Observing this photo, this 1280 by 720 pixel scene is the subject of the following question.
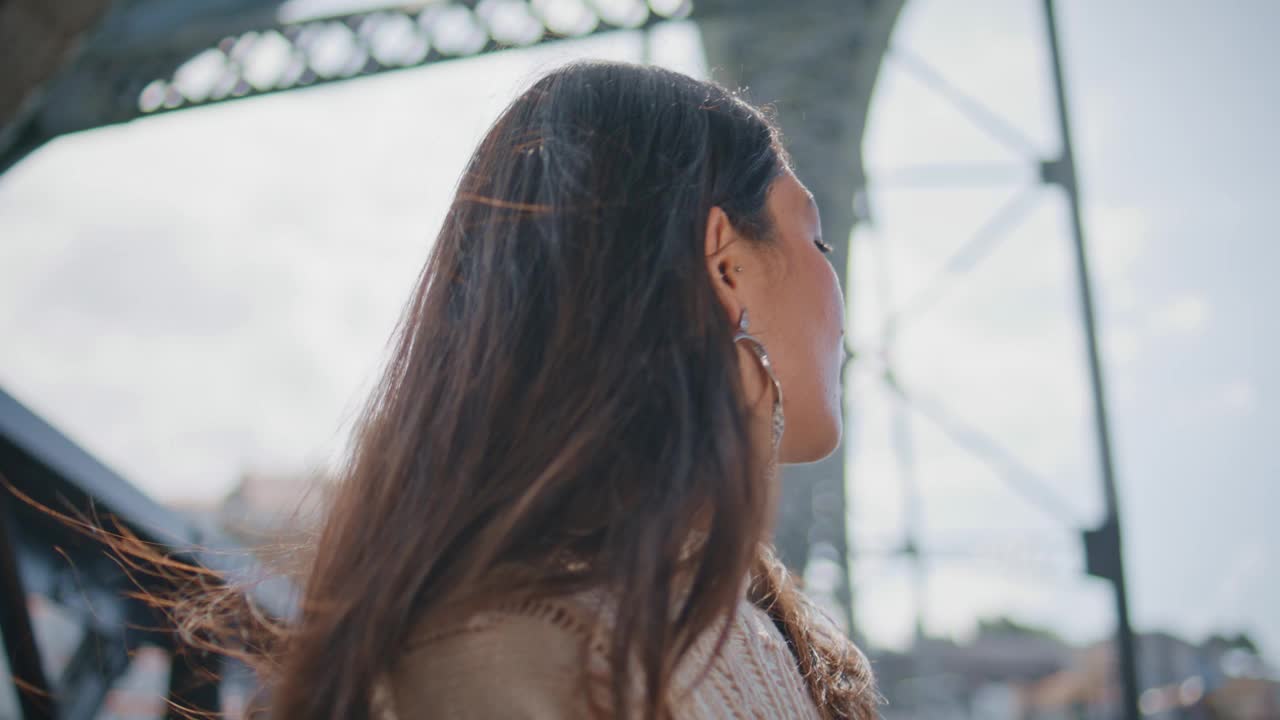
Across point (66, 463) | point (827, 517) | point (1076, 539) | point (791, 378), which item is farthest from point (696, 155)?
point (827, 517)

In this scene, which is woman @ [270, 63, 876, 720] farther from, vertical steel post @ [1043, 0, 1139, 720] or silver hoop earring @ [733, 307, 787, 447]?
vertical steel post @ [1043, 0, 1139, 720]

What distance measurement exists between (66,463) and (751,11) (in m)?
3.64

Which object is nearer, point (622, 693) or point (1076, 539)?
point (622, 693)

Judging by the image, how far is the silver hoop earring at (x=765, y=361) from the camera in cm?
103

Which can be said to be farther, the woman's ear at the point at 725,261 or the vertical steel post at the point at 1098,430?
the vertical steel post at the point at 1098,430

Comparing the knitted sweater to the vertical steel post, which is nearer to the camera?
the knitted sweater

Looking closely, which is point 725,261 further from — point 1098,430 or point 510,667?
point 1098,430

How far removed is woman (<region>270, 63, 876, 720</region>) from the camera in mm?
768

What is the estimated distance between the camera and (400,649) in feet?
2.56

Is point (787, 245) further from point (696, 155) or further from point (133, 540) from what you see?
point (133, 540)

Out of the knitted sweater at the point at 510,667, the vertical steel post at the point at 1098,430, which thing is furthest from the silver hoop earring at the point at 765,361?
the vertical steel post at the point at 1098,430

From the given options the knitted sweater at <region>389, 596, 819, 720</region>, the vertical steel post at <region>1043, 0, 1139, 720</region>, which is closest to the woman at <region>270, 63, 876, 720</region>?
the knitted sweater at <region>389, 596, 819, 720</region>

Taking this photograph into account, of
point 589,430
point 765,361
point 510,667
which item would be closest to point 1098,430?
point 765,361

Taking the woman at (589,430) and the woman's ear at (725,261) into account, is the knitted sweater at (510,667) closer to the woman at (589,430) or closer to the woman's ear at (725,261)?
the woman at (589,430)
